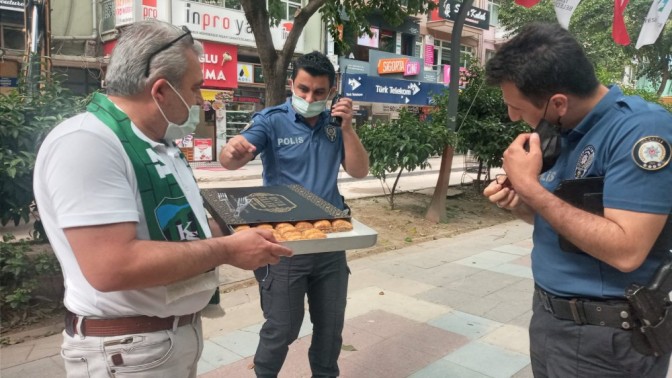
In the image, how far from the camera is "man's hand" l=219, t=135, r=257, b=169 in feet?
8.17

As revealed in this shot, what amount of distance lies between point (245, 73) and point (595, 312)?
17317 millimetres

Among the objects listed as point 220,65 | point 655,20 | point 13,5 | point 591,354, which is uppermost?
point 13,5

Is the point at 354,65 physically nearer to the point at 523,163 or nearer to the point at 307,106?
the point at 307,106

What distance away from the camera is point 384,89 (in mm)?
22438

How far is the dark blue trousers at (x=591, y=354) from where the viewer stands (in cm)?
150

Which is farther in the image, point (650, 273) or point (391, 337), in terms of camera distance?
point (391, 337)

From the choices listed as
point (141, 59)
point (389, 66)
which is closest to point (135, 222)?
point (141, 59)

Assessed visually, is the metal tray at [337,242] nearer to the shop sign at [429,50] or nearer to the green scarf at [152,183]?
the green scarf at [152,183]

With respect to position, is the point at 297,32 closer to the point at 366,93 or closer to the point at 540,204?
the point at 540,204

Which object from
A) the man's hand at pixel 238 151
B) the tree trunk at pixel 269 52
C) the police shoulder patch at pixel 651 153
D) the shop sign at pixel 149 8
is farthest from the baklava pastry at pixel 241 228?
the shop sign at pixel 149 8

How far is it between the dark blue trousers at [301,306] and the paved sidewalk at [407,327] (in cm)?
75

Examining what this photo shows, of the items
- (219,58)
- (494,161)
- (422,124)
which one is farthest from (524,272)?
(219,58)

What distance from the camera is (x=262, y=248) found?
153cm

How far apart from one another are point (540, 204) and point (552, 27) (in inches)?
23.8
